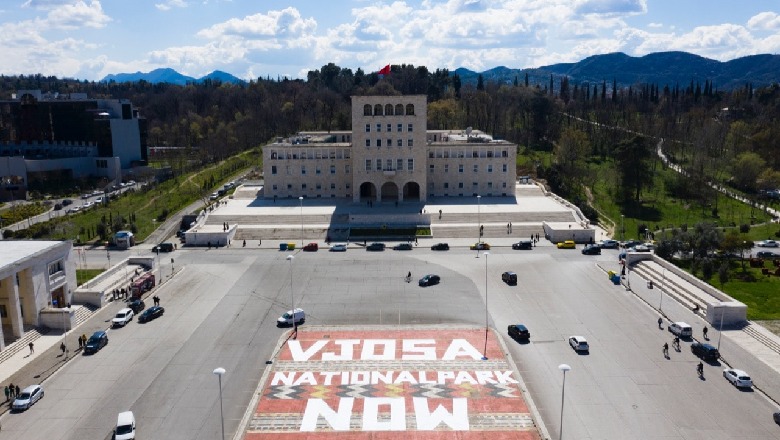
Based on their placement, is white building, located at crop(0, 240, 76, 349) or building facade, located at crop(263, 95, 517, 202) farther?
building facade, located at crop(263, 95, 517, 202)

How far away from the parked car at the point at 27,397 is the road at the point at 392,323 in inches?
18.8

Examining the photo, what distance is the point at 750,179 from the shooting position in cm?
10300

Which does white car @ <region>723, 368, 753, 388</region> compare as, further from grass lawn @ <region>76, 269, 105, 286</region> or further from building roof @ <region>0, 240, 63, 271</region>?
grass lawn @ <region>76, 269, 105, 286</region>

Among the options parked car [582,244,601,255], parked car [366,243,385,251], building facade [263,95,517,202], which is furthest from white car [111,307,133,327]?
parked car [582,244,601,255]

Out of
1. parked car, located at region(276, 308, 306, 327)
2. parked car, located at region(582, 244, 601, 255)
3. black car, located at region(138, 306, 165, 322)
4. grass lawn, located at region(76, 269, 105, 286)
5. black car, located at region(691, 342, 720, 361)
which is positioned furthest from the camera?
parked car, located at region(582, 244, 601, 255)

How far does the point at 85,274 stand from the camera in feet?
202

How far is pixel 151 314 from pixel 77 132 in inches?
3668

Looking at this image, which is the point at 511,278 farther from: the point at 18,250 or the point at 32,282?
the point at 18,250

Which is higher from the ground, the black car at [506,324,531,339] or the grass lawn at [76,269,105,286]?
the black car at [506,324,531,339]

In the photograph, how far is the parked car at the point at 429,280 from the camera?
56.5 meters

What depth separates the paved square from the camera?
106 feet

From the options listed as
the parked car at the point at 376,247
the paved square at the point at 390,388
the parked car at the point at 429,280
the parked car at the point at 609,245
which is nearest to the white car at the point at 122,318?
the paved square at the point at 390,388

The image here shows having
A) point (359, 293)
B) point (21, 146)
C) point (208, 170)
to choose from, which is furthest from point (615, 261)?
point (21, 146)

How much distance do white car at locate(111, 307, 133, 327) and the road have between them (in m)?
0.75
